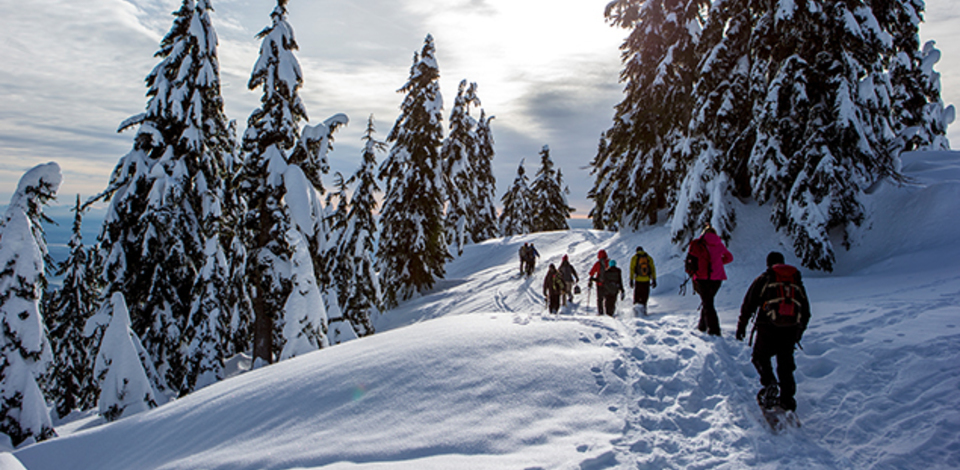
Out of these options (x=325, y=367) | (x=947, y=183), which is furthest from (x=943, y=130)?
(x=325, y=367)

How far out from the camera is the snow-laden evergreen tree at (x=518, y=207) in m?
52.3

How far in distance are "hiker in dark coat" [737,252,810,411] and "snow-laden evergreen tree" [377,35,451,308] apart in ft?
66.7

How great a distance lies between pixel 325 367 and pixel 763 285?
5.79 meters

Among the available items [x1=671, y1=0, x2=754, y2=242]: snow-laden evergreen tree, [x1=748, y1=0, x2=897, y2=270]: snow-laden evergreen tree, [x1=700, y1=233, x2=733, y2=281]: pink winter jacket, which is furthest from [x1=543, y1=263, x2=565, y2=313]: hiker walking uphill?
[x1=748, y1=0, x2=897, y2=270]: snow-laden evergreen tree

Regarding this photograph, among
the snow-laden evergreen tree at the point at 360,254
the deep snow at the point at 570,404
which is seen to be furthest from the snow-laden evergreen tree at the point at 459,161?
the deep snow at the point at 570,404

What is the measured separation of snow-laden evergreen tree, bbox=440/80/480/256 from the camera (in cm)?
2912

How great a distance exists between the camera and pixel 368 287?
768 inches

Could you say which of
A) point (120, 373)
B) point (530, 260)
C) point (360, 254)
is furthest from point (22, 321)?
point (530, 260)

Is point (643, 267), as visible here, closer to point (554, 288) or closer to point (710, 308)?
point (710, 308)

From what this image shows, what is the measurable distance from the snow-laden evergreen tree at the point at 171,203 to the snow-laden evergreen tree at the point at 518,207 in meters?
39.5

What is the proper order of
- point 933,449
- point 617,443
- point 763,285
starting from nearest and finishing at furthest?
point 933,449 < point 617,443 < point 763,285

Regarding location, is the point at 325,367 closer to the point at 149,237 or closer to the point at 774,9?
the point at 149,237

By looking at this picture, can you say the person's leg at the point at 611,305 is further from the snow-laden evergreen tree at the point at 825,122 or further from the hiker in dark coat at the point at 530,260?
the hiker in dark coat at the point at 530,260

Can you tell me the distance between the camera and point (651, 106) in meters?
21.8
